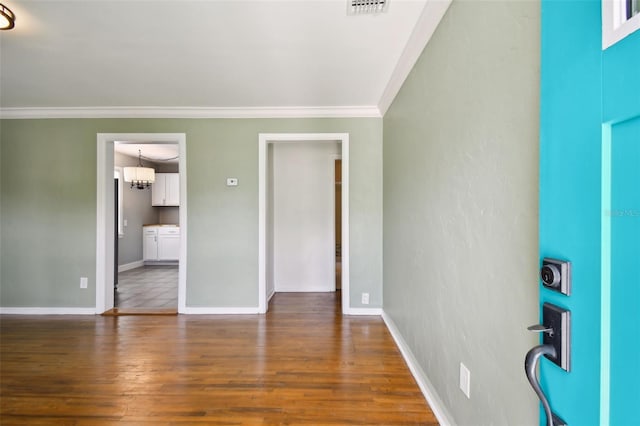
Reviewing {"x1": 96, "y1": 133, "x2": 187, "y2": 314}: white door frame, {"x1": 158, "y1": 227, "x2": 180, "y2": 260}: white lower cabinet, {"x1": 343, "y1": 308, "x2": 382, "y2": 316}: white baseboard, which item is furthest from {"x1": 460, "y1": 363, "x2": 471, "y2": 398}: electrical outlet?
{"x1": 158, "y1": 227, "x2": 180, "y2": 260}: white lower cabinet

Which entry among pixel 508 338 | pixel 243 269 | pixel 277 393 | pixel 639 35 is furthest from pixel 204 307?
pixel 639 35

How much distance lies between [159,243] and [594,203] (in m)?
7.52

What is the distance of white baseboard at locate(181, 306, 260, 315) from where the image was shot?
342 cm

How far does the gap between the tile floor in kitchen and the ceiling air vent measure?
3.84 metres

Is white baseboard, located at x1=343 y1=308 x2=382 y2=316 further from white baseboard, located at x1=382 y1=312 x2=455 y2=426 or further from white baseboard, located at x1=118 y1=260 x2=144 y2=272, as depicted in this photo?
white baseboard, located at x1=118 y1=260 x2=144 y2=272

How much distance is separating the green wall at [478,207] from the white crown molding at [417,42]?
7 cm

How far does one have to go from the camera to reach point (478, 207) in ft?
4.07

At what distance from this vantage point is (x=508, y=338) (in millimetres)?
1044

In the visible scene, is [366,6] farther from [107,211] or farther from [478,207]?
[107,211]

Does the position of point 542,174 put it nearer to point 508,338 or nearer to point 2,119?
point 508,338

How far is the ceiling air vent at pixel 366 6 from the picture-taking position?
168cm

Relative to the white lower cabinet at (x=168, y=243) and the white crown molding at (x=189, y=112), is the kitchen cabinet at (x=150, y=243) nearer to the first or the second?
the white lower cabinet at (x=168, y=243)

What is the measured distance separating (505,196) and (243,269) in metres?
3.00

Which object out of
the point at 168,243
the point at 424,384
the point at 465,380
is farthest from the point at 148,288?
the point at 465,380
